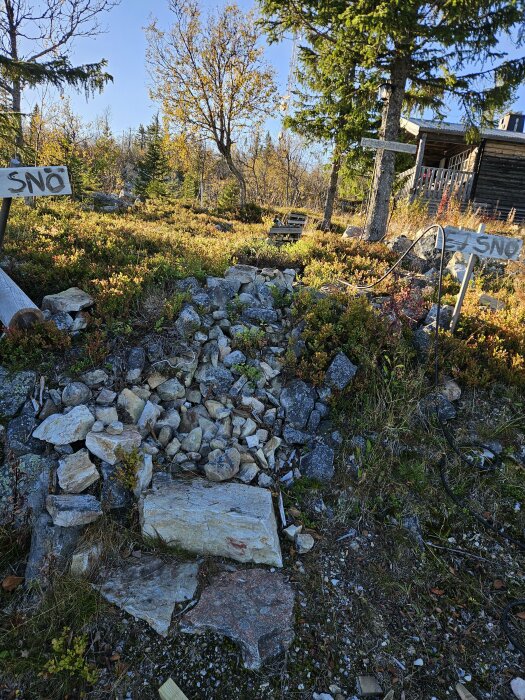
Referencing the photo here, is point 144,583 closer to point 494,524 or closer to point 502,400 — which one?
point 494,524

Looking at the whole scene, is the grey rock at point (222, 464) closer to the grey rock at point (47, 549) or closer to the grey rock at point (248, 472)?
the grey rock at point (248, 472)

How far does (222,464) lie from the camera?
3.64 metres

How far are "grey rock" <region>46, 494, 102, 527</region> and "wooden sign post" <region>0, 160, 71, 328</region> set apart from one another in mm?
1926

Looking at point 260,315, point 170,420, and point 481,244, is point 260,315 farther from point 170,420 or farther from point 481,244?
point 481,244

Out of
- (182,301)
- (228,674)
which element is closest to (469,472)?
(228,674)

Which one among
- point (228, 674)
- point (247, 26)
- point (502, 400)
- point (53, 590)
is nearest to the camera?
point (228, 674)

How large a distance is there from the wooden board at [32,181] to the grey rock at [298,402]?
2961mm

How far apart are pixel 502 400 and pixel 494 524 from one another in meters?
1.51

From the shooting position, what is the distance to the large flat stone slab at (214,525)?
320cm

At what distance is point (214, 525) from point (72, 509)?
1.15 metres

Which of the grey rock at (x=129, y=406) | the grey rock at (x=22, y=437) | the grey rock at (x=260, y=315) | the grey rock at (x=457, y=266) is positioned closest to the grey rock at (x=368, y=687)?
the grey rock at (x=129, y=406)

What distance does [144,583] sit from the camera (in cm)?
304

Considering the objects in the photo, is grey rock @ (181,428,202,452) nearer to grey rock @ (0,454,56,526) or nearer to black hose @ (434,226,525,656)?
grey rock @ (0,454,56,526)

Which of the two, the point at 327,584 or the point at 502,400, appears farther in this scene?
the point at 502,400
